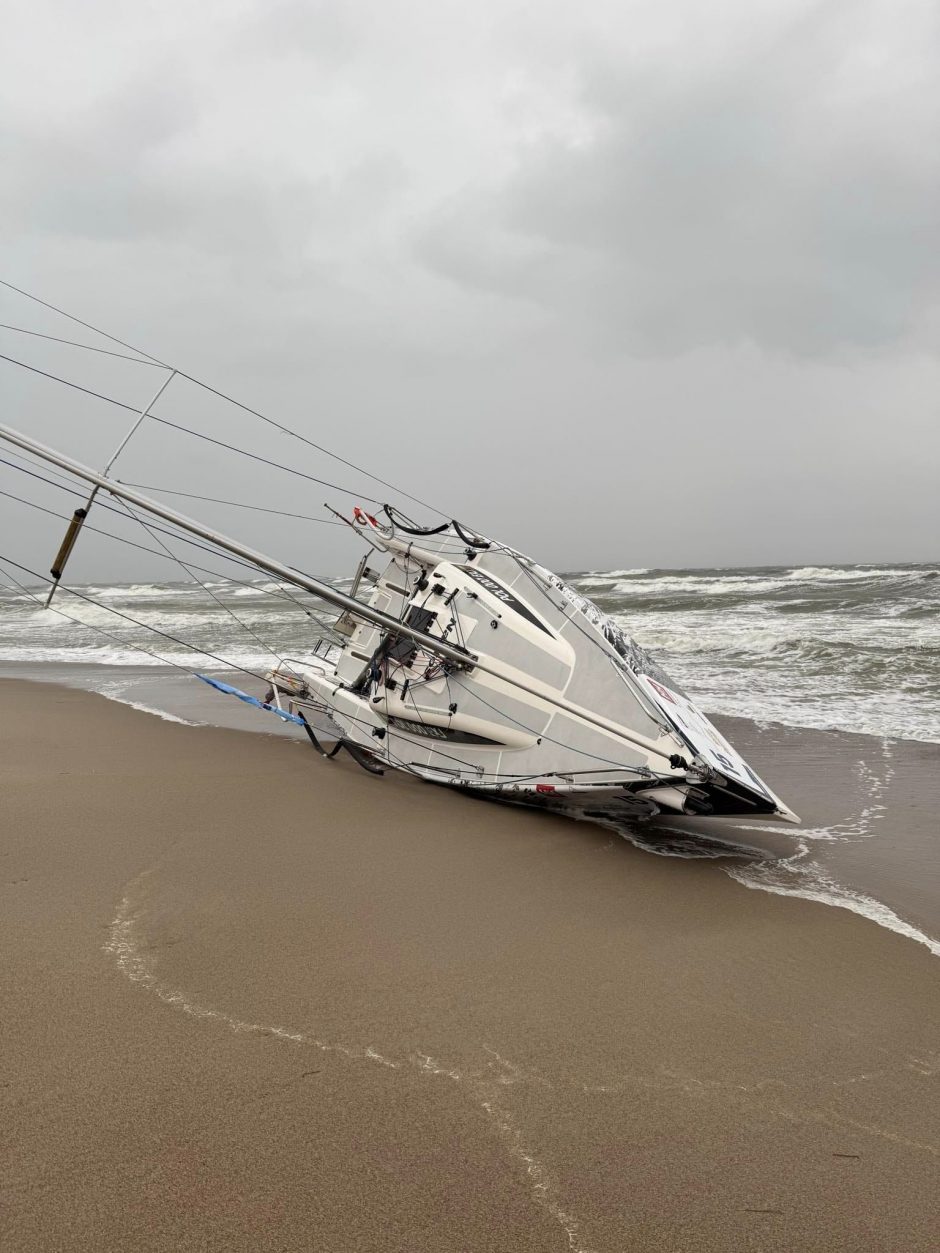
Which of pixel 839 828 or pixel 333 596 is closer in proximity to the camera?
pixel 839 828

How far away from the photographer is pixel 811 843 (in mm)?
7438

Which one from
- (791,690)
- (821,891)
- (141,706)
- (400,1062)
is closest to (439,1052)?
(400,1062)

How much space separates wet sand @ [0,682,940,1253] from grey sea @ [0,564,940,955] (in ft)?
2.92

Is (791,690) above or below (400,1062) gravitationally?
above

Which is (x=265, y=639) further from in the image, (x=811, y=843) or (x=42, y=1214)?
(x=42, y=1214)

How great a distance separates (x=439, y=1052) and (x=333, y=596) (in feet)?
20.5

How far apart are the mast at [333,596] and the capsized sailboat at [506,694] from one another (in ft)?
0.05

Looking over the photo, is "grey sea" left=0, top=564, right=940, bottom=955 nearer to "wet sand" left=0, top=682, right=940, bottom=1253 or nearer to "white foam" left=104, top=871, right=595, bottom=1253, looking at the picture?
"wet sand" left=0, top=682, right=940, bottom=1253

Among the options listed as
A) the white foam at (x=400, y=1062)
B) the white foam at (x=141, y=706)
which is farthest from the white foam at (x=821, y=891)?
the white foam at (x=141, y=706)

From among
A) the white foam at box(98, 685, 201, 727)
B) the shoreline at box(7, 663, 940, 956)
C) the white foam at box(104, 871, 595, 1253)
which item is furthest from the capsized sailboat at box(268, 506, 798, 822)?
the white foam at box(104, 871, 595, 1253)

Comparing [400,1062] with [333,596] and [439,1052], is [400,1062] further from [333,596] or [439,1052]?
[333,596]

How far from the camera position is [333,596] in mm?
9328

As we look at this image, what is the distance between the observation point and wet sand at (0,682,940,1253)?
2832mm

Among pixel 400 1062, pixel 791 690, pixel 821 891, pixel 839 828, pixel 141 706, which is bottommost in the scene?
pixel 141 706
